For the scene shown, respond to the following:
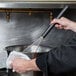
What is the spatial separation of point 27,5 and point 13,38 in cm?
33

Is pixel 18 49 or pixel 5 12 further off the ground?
pixel 5 12

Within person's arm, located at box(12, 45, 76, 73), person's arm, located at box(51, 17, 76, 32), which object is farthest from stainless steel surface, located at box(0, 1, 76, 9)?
person's arm, located at box(12, 45, 76, 73)

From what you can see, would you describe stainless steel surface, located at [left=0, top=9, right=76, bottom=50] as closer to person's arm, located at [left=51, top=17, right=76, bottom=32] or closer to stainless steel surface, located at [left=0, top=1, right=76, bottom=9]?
stainless steel surface, located at [left=0, top=1, right=76, bottom=9]

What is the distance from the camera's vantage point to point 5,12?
1.55m

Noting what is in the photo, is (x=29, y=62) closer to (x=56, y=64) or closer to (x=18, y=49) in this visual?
(x=56, y=64)

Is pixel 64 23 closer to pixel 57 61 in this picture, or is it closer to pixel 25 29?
pixel 57 61

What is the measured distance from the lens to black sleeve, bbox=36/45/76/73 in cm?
96

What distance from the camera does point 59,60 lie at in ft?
3.17

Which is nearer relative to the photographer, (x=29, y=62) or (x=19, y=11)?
(x=29, y=62)

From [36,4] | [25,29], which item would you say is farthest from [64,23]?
[25,29]

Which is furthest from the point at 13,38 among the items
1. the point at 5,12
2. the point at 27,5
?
the point at 27,5

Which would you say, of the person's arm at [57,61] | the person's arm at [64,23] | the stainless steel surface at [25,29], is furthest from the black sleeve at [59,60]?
the stainless steel surface at [25,29]

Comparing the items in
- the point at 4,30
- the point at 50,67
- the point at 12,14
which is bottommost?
the point at 50,67

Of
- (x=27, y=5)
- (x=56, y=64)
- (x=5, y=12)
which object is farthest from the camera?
(x=5, y=12)
